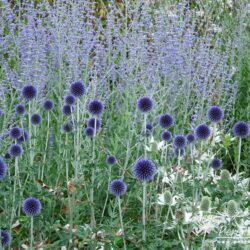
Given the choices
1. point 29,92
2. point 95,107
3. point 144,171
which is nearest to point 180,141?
point 95,107

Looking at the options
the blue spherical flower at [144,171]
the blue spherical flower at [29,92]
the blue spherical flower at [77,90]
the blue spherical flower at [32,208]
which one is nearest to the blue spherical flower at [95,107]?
the blue spherical flower at [77,90]

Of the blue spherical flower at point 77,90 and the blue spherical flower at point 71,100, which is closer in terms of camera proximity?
the blue spherical flower at point 77,90

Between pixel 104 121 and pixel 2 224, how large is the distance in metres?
2.18

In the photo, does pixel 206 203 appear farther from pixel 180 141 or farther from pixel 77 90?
pixel 77 90

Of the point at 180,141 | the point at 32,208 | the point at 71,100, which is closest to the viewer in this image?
the point at 32,208

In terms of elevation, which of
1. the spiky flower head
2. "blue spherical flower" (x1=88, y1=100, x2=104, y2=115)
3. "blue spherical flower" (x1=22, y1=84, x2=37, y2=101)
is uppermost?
"blue spherical flower" (x1=22, y1=84, x2=37, y2=101)

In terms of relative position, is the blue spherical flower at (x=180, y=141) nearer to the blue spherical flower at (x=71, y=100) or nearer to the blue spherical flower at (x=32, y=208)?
the blue spherical flower at (x=71, y=100)

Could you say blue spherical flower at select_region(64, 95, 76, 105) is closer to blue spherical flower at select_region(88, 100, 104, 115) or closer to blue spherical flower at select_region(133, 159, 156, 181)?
blue spherical flower at select_region(88, 100, 104, 115)

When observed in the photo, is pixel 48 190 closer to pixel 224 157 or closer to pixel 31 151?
pixel 31 151

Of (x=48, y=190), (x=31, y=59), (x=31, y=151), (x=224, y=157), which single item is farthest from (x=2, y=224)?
Answer: (x=224, y=157)

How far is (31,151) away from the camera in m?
3.91

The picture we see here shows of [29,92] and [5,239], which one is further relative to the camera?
[29,92]

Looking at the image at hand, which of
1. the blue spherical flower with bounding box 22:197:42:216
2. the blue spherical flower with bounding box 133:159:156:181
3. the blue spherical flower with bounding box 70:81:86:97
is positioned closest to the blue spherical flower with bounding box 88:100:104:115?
the blue spherical flower with bounding box 70:81:86:97

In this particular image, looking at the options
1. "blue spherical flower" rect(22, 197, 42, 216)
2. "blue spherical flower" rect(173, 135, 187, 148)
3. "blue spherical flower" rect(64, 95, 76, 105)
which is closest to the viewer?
"blue spherical flower" rect(22, 197, 42, 216)
